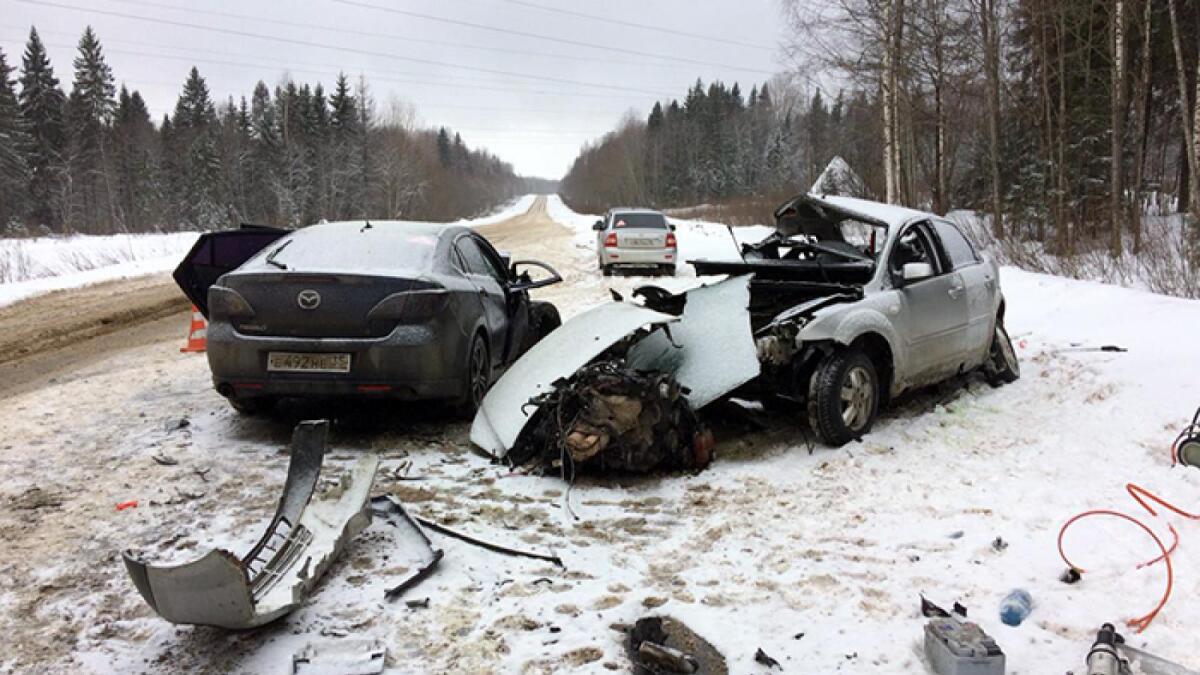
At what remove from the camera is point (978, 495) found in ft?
14.1

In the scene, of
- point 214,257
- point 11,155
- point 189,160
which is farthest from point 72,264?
point 189,160

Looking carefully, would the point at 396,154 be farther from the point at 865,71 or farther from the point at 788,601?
the point at 788,601

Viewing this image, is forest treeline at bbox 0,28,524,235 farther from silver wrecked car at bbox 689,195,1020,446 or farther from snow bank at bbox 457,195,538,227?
silver wrecked car at bbox 689,195,1020,446

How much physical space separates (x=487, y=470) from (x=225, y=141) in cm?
7064

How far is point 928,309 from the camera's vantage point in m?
6.01

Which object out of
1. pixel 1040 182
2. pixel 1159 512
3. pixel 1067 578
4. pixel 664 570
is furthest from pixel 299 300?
pixel 1040 182

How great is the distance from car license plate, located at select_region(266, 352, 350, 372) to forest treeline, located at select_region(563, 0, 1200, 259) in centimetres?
1247

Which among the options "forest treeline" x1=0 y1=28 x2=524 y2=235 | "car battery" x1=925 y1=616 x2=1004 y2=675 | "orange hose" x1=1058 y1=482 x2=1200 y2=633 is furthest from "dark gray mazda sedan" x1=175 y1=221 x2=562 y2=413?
"forest treeline" x1=0 y1=28 x2=524 y2=235

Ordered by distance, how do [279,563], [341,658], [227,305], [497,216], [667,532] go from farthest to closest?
[497,216] < [227,305] < [667,532] < [279,563] < [341,658]

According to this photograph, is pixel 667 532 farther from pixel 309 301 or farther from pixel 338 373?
pixel 309 301

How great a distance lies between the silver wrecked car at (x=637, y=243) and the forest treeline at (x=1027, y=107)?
26.0 ft

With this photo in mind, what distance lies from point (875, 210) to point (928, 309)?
3.42 ft

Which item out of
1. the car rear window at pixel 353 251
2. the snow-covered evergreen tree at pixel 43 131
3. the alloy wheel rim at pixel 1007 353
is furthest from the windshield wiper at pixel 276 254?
the snow-covered evergreen tree at pixel 43 131

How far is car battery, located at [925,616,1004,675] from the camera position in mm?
2547
